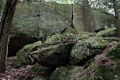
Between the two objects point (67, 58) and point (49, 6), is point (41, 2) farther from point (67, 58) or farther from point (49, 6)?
point (67, 58)

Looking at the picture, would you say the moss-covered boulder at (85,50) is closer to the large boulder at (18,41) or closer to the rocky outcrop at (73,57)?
the rocky outcrop at (73,57)

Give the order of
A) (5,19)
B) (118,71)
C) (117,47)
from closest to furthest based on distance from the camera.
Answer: (118,71) → (117,47) → (5,19)

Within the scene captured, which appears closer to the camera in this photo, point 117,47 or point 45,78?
point 117,47

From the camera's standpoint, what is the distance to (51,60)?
23.6ft

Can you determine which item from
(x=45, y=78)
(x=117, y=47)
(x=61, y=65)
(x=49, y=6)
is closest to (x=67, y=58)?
(x=61, y=65)

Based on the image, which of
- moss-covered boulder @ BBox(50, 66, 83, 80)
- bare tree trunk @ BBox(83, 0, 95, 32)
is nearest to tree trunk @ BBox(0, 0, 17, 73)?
moss-covered boulder @ BBox(50, 66, 83, 80)

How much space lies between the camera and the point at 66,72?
21.4 ft

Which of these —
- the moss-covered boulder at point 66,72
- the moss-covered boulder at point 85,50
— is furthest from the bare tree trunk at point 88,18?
the moss-covered boulder at point 66,72

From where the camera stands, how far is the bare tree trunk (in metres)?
15.5

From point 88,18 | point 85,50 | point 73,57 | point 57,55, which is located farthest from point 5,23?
point 88,18

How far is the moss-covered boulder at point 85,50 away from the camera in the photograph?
6.52 meters

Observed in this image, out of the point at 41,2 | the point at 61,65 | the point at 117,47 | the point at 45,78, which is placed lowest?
the point at 45,78

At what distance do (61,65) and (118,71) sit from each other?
297cm

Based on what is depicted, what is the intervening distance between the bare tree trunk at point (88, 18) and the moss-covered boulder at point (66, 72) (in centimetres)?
893
